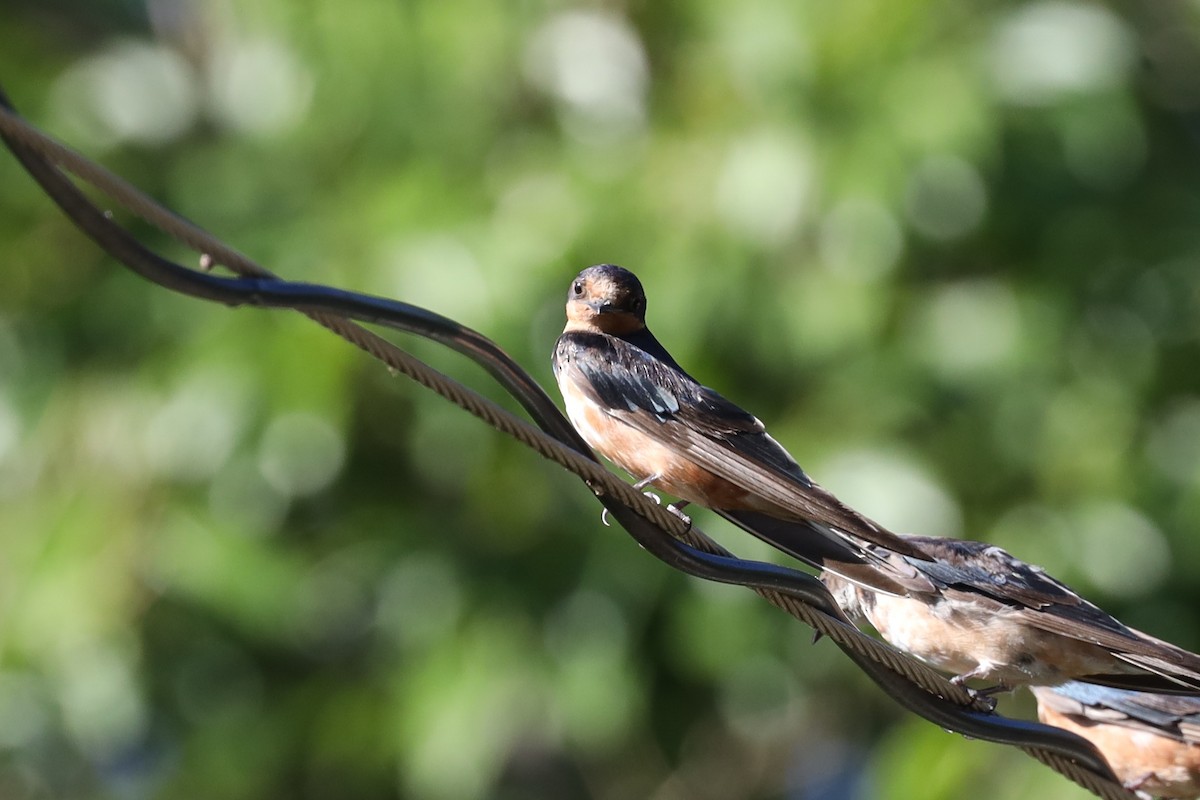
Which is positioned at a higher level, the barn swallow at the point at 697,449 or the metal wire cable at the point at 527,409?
the barn swallow at the point at 697,449

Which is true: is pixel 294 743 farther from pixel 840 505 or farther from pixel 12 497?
pixel 840 505

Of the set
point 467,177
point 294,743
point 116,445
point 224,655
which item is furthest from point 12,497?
point 467,177

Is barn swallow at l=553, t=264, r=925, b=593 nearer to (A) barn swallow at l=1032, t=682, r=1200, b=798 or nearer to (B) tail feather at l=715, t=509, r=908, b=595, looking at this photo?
(B) tail feather at l=715, t=509, r=908, b=595

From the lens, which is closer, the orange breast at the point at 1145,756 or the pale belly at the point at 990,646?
the pale belly at the point at 990,646

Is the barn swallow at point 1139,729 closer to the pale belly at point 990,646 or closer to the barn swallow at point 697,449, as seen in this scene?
the pale belly at point 990,646

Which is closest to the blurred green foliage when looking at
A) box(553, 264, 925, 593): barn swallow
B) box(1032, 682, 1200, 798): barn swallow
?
box(1032, 682, 1200, 798): barn swallow

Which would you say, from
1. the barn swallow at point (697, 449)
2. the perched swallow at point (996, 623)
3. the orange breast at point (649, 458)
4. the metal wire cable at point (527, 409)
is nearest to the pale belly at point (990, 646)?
the perched swallow at point (996, 623)
